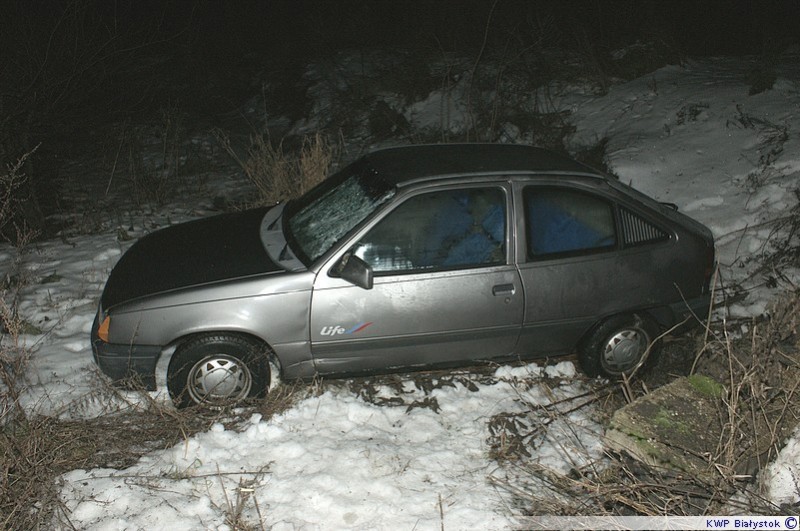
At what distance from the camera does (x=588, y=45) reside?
10.4m

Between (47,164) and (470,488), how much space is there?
8.28 m

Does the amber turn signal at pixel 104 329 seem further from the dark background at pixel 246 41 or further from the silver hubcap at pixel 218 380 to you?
the dark background at pixel 246 41

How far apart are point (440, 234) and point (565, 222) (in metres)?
0.87

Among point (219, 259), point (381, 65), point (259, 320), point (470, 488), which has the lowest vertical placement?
point (470, 488)

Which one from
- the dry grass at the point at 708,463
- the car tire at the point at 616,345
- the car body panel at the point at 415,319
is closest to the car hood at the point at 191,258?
the car body panel at the point at 415,319

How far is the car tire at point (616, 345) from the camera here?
179 inches

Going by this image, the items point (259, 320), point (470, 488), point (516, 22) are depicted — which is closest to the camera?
point (470, 488)

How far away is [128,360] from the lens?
158 inches

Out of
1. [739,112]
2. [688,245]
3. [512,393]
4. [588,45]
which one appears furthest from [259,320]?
[588,45]

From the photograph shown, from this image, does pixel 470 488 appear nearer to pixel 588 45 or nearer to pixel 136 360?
pixel 136 360

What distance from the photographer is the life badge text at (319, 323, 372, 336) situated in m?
4.07

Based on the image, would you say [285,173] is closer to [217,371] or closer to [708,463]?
[217,371]

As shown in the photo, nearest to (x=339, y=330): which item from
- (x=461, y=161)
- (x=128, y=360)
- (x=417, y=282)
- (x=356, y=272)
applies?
(x=356, y=272)

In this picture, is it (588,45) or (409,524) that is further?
(588,45)
